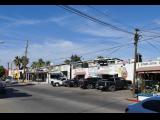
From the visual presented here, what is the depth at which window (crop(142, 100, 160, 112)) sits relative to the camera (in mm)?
9686

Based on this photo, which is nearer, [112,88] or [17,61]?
[112,88]

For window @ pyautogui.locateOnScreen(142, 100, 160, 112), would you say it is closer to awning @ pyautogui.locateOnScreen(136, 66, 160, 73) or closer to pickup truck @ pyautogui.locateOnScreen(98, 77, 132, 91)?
pickup truck @ pyautogui.locateOnScreen(98, 77, 132, 91)

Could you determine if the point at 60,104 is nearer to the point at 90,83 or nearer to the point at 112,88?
the point at 112,88

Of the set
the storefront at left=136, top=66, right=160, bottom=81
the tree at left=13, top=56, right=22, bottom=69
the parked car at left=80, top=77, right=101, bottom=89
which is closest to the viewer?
the storefront at left=136, top=66, right=160, bottom=81

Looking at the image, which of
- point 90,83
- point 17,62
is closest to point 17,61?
point 17,62

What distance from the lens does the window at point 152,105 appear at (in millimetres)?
9686

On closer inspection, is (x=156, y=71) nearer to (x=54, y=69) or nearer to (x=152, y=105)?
(x=152, y=105)

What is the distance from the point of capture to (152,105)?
10.0 m

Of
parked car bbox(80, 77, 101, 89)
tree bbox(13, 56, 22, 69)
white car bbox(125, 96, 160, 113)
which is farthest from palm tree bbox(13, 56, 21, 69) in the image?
white car bbox(125, 96, 160, 113)

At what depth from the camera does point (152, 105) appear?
10031 millimetres
